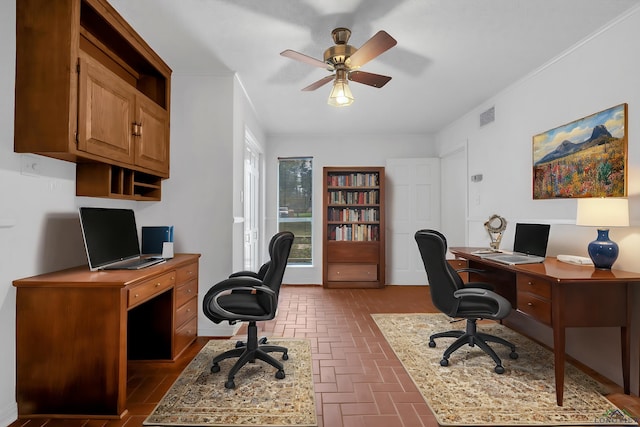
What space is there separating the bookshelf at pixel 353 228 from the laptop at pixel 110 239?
319 centimetres

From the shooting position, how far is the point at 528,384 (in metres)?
2.36

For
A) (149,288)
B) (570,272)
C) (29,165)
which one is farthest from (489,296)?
(29,165)

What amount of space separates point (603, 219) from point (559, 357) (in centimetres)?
93

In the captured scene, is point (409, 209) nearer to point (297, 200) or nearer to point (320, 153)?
point (320, 153)

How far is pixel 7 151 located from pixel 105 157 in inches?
20.0

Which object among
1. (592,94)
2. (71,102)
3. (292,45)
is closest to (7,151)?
(71,102)

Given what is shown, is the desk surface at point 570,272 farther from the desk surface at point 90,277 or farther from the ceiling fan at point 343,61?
the desk surface at point 90,277

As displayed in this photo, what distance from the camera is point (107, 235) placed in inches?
97.0

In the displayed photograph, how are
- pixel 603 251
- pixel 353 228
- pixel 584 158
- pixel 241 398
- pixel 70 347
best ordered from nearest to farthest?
pixel 70 347 < pixel 241 398 < pixel 603 251 < pixel 584 158 < pixel 353 228

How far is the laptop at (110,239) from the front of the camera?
2.25 meters

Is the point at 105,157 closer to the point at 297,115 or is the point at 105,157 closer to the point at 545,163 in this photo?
the point at 297,115

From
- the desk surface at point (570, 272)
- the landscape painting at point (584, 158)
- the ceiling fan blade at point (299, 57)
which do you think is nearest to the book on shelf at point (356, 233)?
the landscape painting at point (584, 158)

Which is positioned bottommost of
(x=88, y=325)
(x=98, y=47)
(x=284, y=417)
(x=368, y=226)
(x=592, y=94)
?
(x=284, y=417)

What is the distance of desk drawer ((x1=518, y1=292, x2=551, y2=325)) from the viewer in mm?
2129
